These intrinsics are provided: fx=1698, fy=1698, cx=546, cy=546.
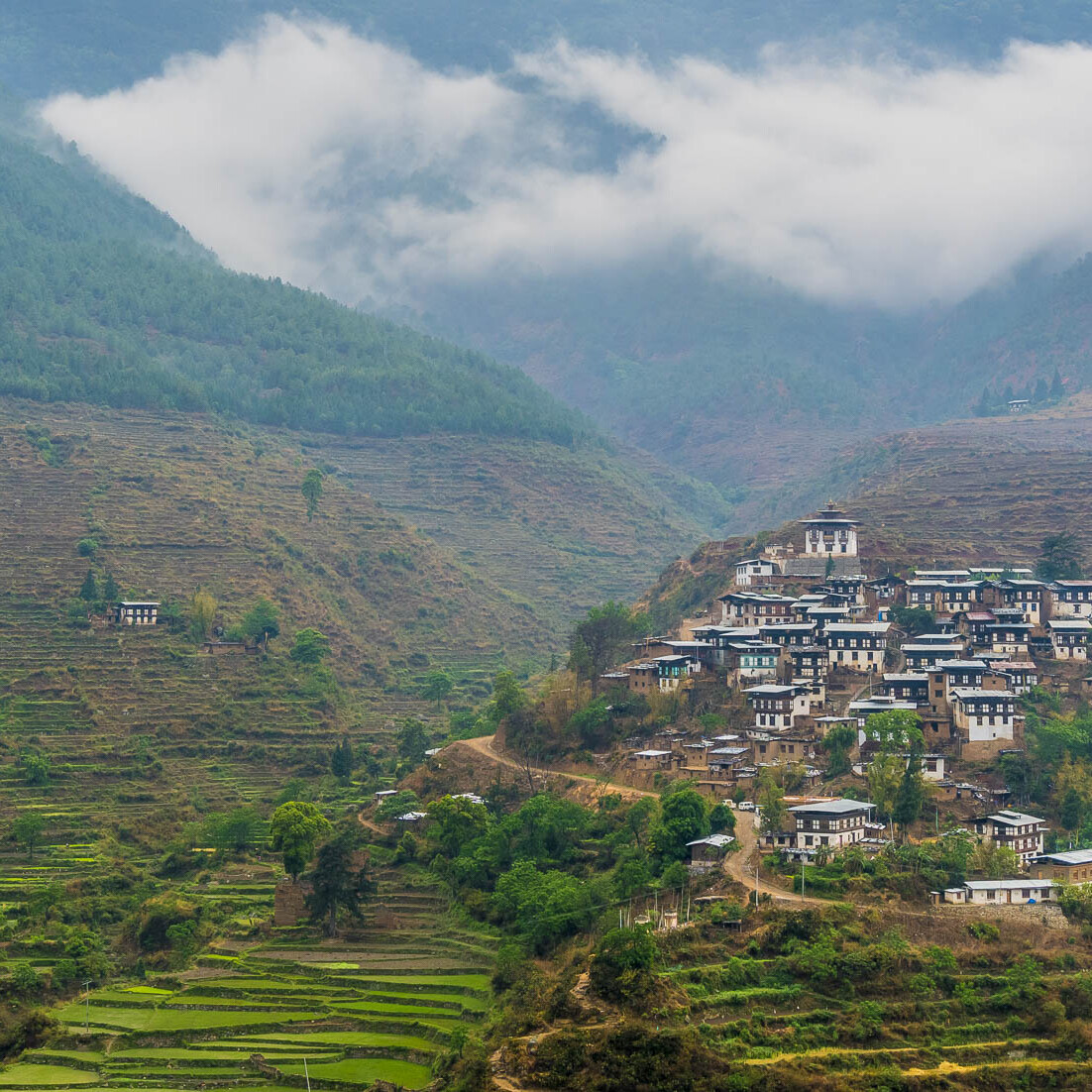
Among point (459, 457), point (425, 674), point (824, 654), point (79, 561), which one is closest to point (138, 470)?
point (79, 561)

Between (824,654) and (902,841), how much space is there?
538 inches

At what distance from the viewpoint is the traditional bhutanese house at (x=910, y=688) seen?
191 feet

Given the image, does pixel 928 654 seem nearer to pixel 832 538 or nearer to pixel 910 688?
pixel 910 688

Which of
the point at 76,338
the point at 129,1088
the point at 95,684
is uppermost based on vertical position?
the point at 76,338

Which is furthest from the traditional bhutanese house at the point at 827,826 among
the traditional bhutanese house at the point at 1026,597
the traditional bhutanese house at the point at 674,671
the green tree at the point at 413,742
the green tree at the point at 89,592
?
the green tree at the point at 89,592

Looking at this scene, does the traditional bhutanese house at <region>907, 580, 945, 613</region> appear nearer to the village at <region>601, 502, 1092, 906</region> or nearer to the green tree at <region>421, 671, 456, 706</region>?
the village at <region>601, 502, 1092, 906</region>

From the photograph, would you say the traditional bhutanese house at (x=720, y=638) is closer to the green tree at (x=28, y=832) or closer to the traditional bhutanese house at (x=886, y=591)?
the traditional bhutanese house at (x=886, y=591)

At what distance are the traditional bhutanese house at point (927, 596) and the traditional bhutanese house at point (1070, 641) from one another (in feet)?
17.7

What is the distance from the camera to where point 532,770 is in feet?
206

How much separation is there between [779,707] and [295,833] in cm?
1704

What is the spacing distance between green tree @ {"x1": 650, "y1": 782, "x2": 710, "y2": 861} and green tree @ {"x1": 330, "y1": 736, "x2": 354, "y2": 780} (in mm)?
23382

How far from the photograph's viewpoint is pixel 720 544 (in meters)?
84.6

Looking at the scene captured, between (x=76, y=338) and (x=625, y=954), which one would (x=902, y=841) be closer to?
(x=625, y=954)

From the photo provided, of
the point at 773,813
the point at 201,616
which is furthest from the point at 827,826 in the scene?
the point at 201,616
